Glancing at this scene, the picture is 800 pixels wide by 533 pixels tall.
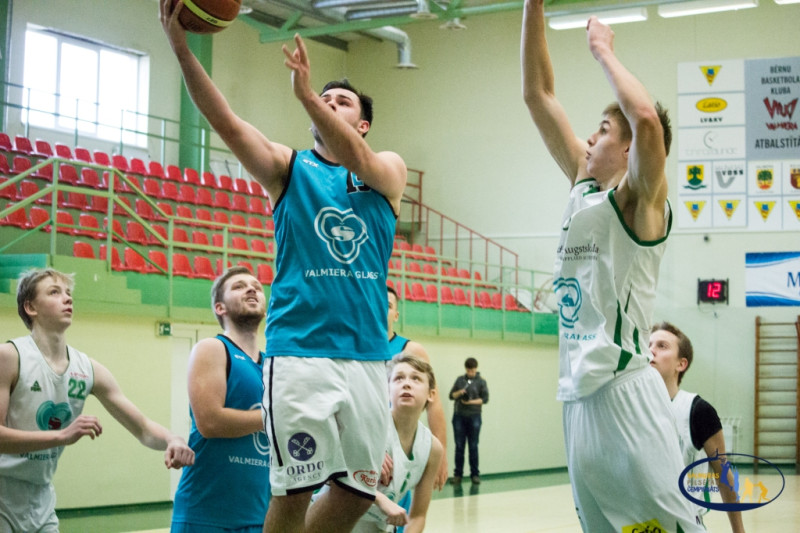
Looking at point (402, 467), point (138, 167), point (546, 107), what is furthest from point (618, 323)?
point (138, 167)

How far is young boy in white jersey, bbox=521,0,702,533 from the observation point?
3.25 metres

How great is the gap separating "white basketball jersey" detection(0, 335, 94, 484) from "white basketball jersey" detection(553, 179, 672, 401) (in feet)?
7.15

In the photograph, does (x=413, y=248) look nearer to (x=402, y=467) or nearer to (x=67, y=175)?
(x=67, y=175)

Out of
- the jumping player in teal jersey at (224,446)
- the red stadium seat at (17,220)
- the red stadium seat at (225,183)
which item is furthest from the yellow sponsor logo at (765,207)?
the jumping player in teal jersey at (224,446)

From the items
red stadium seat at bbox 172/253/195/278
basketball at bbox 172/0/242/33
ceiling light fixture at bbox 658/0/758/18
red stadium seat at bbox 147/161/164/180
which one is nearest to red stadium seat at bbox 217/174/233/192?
red stadium seat at bbox 147/161/164/180

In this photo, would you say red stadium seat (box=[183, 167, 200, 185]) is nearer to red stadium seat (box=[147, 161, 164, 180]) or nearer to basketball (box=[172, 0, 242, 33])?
red stadium seat (box=[147, 161, 164, 180])

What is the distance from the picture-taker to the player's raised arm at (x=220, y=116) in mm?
3342

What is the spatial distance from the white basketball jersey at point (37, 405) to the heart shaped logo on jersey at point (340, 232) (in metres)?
1.56

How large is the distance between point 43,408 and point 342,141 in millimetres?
1919

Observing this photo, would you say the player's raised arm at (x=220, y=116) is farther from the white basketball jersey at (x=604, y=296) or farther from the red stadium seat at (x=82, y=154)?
the red stadium seat at (x=82, y=154)

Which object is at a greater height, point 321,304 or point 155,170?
point 155,170

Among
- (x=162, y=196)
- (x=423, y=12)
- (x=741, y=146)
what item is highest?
(x=423, y=12)

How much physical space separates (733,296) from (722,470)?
48.0ft

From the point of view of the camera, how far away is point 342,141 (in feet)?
11.1
